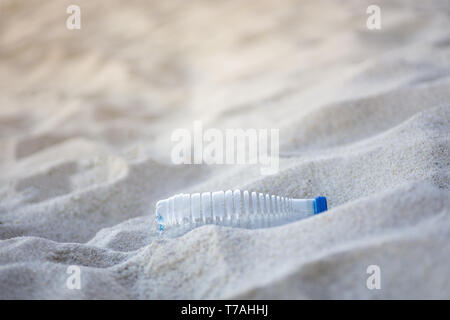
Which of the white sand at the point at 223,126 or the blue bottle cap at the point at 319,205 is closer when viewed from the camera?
the white sand at the point at 223,126

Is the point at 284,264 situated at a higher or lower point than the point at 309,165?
lower

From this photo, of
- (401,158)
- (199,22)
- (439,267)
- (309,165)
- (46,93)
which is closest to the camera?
(439,267)

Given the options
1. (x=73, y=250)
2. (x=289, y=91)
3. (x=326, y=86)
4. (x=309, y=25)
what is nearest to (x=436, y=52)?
(x=326, y=86)

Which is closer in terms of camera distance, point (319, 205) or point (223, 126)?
point (319, 205)

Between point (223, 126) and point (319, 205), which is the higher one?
point (223, 126)

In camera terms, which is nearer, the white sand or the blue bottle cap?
the white sand

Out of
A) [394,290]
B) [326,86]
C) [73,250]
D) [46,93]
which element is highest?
[46,93]

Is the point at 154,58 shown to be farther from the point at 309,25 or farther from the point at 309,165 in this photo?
the point at 309,165

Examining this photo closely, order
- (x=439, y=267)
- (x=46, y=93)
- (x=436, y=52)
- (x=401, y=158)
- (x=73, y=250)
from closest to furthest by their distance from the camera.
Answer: (x=439, y=267) → (x=73, y=250) → (x=401, y=158) → (x=436, y=52) → (x=46, y=93)
